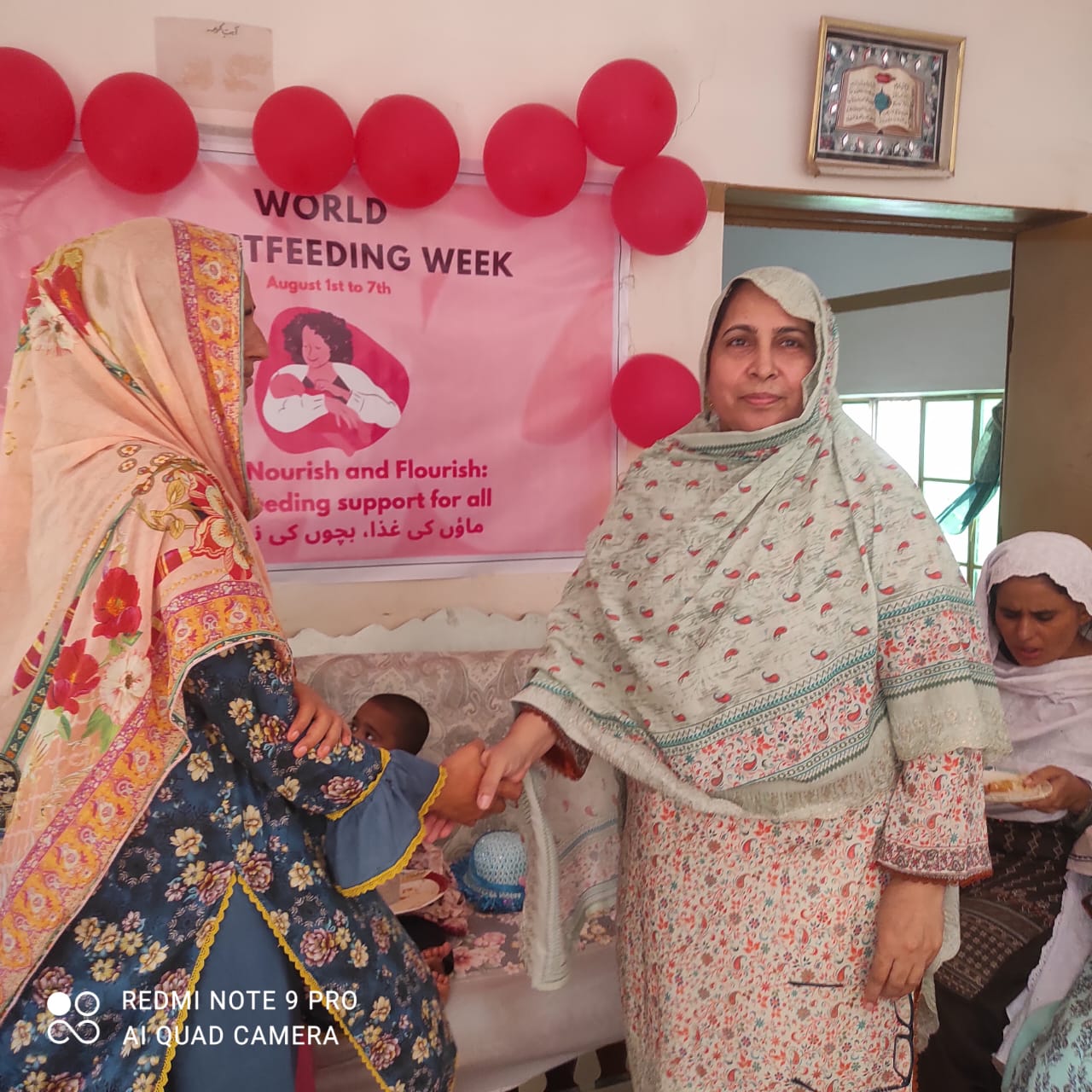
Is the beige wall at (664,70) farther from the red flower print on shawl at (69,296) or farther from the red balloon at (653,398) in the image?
the red flower print on shawl at (69,296)

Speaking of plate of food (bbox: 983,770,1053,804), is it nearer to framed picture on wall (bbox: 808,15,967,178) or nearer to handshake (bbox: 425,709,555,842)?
handshake (bbox: 425,709,555,842)

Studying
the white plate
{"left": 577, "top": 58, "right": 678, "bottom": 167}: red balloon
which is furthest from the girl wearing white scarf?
{"left": 577, "top": 58, "right": 678, "bottom": 167}: red balloon

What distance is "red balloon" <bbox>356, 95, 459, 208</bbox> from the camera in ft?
5.69

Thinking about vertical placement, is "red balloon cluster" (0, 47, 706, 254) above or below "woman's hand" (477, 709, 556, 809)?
above

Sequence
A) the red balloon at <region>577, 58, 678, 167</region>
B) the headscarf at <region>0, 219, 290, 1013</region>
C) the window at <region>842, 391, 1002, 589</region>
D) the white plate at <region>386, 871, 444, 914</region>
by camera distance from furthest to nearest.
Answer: the window at <region>842, 391, 1002, 589</region> < the red balloon at <region>577, 58, 678, 167</region> < the white plate at <region>386, 871, 444, 914</region> < the headscarf at <region>0, 219, 290, 1013</region>

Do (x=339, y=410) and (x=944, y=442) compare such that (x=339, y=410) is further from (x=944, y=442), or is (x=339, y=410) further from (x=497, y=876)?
(x=944, y=442)

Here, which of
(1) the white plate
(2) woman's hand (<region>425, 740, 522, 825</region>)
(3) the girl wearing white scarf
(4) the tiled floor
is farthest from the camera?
(4) the tiled floor

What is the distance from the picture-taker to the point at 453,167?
1812 mm

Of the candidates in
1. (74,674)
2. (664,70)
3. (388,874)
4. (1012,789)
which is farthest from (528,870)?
(664,70)

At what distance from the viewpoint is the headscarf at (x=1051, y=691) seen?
5.68 feet

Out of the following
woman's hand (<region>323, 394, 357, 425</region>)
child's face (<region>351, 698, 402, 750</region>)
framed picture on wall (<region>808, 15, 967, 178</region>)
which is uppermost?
framed picture on wall (<region>808, 15, 967, 178</region>)

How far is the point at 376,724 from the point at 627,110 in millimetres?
1406

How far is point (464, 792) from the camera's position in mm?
1239

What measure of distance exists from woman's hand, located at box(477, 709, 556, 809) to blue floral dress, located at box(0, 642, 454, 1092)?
0.11 meters
